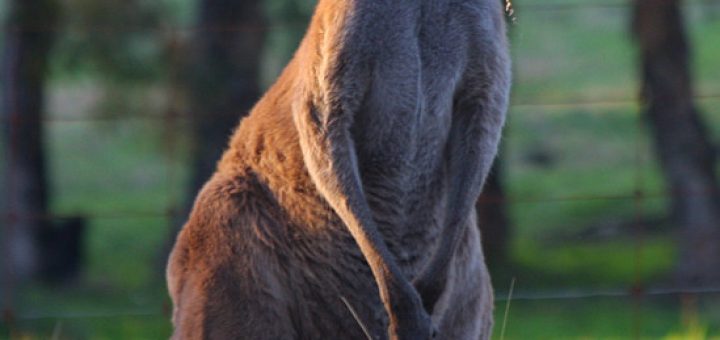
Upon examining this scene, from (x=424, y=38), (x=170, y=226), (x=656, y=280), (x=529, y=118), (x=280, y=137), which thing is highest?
(x=424, y=38)

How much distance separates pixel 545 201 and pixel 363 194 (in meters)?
3.64

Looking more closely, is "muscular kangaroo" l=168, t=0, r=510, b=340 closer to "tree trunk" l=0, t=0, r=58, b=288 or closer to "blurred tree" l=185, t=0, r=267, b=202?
"tree trunk" l=0, t=0, r=58, b=288

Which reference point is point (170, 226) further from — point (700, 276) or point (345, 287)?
point (345, 287)

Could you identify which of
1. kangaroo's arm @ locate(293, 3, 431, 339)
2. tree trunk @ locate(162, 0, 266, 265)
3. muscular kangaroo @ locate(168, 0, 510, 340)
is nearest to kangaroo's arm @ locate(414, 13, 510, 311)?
muscular kangaroo @ locate(168, 0, 510, 340)

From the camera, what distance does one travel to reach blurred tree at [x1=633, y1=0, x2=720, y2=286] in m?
10.8

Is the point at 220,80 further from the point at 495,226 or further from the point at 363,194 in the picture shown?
the point at 363,194

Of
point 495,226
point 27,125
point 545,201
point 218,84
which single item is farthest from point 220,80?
point 545,201

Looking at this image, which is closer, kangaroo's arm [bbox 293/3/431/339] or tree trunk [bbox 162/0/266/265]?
kangaroo's arm [bbox 293/3/431/339]

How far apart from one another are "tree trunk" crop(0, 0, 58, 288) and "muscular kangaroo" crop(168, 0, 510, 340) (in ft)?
13.9

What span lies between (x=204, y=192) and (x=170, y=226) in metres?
4.65

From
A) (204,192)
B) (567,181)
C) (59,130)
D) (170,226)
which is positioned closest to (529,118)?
(567,181)

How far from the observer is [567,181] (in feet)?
51.7

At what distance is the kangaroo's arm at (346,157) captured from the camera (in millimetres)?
3898

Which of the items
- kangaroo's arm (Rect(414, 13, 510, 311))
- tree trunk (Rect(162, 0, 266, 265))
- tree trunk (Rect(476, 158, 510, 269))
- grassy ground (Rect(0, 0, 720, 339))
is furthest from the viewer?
grassy ground (Rect(0, 0, 720, 339))
